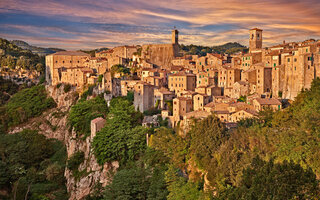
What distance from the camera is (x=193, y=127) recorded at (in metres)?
27.5

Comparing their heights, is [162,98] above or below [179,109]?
above

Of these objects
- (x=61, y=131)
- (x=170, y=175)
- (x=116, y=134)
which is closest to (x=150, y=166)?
(x=170, y=175)

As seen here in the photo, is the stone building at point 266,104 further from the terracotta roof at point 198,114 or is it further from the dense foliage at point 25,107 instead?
the dense foliage at point 25,107

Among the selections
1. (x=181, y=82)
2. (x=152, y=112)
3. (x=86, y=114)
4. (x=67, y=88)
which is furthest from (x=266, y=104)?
(x=67, y=88)

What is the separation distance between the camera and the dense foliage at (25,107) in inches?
2222

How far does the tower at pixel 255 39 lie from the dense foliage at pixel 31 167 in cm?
2995

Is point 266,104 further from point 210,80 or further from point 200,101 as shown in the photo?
point 210,80

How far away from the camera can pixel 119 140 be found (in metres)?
33.4

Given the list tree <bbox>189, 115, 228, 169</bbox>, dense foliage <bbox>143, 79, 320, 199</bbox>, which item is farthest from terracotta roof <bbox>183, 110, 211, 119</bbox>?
tree <bbox>189, 115, 228, 169</bbox>

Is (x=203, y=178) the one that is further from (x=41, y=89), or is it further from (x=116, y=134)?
(x=41, y=89)

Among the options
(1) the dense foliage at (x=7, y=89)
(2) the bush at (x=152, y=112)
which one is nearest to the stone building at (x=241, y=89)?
(2) the bush at (x=152, y=112)

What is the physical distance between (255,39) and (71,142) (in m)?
28.5

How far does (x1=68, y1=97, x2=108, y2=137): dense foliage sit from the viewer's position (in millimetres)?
41731

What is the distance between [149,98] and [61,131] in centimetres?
1824
